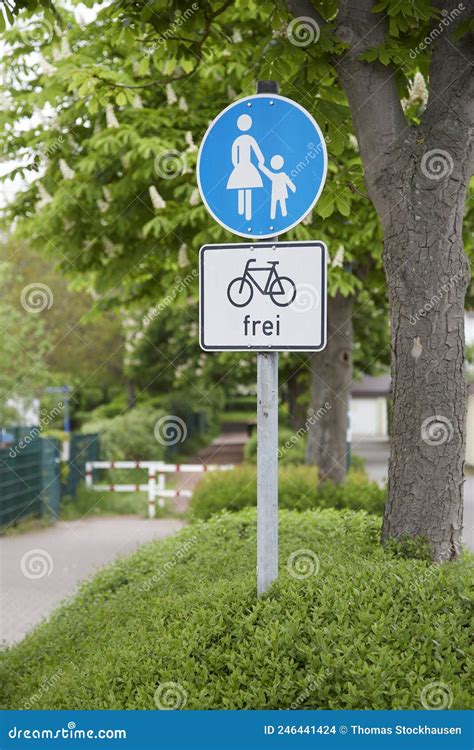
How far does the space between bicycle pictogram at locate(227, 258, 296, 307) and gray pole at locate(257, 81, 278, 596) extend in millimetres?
276

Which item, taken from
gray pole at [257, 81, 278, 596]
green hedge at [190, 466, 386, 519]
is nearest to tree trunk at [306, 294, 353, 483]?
green hedge at [190, 466, 386, 519]

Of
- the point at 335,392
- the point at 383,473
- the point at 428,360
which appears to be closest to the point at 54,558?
the point at 335,392

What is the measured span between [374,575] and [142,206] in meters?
5.66

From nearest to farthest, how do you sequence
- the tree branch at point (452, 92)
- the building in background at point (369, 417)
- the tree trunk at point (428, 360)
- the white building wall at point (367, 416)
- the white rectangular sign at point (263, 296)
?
the white rectangular sign at point (263, 296), the tree trunk at point (428, 360), the tree branch at point (452, 92), the building in background at point (369, 417), the white building wall at point (367, 416)

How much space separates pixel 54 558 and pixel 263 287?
8.14m

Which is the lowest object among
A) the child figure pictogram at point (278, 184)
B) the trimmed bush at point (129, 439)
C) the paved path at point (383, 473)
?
the paved path at point (383, 473)

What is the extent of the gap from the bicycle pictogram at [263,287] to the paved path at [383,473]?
3100 mm

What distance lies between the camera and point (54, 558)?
11.3 metres

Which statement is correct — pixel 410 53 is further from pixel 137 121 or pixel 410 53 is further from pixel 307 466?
pixel 307 466

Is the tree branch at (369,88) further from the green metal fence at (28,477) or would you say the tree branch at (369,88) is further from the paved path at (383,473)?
the green metal fence at (28,477)

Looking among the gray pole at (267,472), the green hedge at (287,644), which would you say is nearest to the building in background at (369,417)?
the green hedge at (287,644)

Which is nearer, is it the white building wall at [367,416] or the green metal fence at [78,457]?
the green metal fence at [78,457]

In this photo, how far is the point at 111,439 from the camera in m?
20.7

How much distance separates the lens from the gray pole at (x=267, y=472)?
13.5ft
